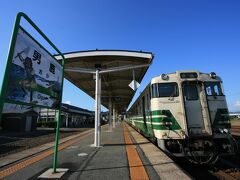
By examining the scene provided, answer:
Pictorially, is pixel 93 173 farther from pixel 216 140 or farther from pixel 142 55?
pixel 142 55

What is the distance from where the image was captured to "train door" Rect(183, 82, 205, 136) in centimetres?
693

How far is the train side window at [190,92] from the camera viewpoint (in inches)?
289

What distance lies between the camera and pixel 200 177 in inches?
239

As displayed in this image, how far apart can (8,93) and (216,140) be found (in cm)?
666

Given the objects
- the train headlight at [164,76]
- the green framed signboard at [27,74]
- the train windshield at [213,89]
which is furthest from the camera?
the train headlight at [164,76]

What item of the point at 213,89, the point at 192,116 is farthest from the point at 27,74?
the point at 213,89

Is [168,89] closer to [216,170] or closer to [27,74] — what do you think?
[216,170]

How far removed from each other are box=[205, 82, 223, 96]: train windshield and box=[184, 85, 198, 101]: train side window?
432 mm

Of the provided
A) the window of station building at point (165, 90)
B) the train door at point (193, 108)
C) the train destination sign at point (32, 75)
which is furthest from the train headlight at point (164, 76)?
the train destination sign at point (32, 75)

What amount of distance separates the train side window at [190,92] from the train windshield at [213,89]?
1.42ft

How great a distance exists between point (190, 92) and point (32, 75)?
19.0 ft

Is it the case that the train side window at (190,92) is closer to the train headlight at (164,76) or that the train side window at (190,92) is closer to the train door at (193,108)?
the train door at (193,108)

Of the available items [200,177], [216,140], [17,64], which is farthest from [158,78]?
[17,64]

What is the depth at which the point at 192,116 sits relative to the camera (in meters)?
7.11
